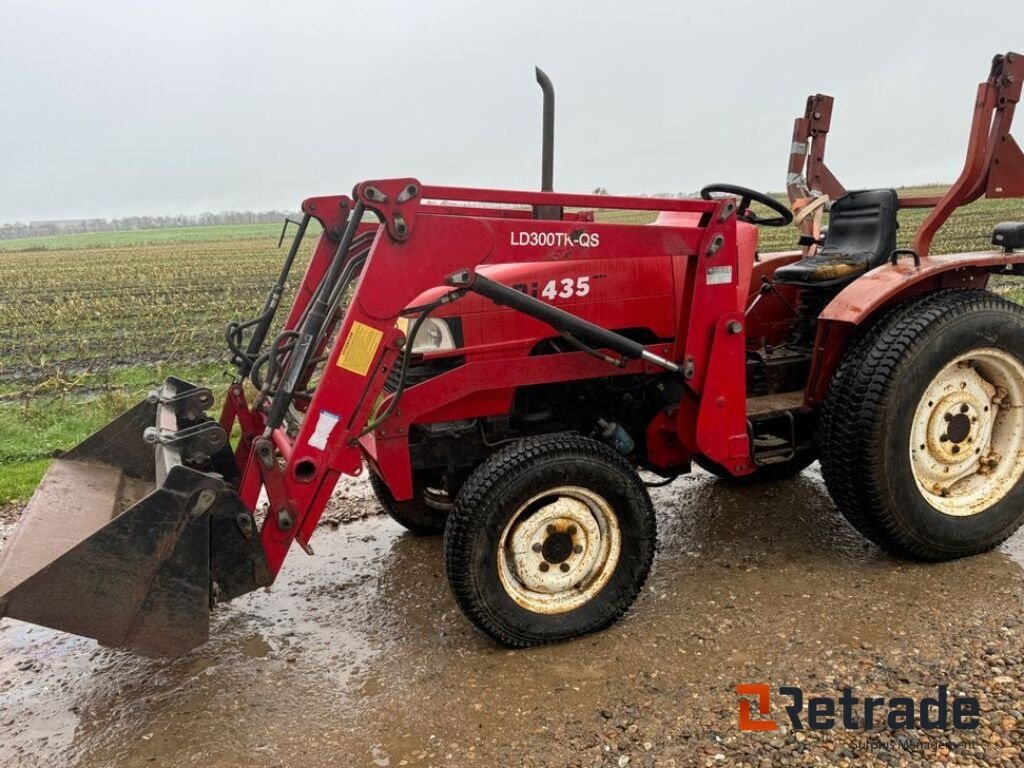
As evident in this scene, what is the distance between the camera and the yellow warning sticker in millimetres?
2598

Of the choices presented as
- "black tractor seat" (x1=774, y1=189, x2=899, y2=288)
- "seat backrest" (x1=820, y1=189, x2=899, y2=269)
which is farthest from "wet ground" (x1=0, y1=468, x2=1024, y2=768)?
"seat backrest" (x1=820, y1=189, x2=899, y2=269)

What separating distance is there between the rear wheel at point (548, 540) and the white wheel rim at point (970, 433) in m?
1.36

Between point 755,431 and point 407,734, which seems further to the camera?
point 755,431

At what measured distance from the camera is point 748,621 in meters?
3.04

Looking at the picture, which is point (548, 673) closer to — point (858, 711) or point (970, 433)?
point (858, 711)

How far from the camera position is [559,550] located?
2.97 meters

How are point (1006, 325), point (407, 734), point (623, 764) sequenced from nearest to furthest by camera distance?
point (623, 764)
point (407, 734)
point (1006, 325)

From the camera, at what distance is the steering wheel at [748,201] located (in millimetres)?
3406

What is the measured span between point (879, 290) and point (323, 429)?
7.87ft

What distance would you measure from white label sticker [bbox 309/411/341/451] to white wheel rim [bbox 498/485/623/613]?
748 mm

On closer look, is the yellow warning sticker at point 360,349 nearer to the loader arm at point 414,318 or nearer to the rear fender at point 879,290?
the loader arm at point 414,318

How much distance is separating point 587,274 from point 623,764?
1.82m

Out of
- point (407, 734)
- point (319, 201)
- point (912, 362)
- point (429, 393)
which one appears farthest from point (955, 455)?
point (319, 201)

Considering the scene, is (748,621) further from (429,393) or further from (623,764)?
(429,393)
